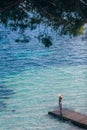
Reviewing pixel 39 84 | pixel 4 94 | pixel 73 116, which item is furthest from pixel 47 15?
pixel 39 84

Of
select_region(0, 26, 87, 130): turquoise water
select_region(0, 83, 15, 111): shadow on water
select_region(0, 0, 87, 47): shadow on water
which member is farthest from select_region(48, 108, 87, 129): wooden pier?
select_region(0, 0, 87, 47): shadow on water

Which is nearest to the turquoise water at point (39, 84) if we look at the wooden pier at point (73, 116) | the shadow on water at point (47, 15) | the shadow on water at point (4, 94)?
the shadow on water at point (4, 94)

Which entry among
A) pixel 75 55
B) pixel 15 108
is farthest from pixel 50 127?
pixel 75 55

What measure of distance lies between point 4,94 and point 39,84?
5.60 metres

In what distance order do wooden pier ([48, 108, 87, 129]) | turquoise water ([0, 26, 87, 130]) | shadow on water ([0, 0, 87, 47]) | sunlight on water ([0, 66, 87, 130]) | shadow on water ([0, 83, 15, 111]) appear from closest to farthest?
shadow on water ([0, 0, 87, 47]) < wooden pier ([48, 108, 87, 129]) < sunlight on water ([0, 66, 87, 130]) < turquoise water ([0, 26, 87, 130]) < shadow on water ([0, 83, 15, 111])

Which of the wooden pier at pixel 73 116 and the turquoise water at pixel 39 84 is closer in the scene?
the wooden pier at pixel 73 116

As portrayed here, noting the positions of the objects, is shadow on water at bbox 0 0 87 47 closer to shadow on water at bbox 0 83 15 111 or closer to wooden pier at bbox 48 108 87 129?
wooden pier at bbox 48 108 87 129

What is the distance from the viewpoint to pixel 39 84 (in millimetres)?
38844

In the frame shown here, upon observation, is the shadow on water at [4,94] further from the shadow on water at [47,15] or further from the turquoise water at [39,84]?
the shadow on water at [47,15]

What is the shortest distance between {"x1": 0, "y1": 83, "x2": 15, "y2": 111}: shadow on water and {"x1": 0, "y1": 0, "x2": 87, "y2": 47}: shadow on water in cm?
1916

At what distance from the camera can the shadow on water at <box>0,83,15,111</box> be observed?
30894mm

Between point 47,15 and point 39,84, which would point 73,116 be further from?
point 47,15

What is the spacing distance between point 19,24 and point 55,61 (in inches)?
1576

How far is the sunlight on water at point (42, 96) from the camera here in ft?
87.7
